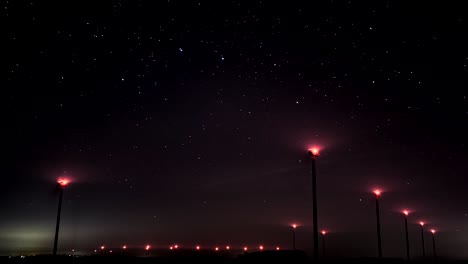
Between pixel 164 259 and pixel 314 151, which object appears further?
pixel 314 151

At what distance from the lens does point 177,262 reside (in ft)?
45.3

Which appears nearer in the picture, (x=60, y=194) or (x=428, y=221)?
(x=60, y=194)

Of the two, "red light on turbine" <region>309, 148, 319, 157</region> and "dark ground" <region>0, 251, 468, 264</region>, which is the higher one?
"red light on turbine" <region>309, 148, 319, 157</region>

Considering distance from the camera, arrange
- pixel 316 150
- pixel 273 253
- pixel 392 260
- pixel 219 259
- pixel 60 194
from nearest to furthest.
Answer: pixel 219 259 < pixel 273 253 < pixel 392 260 < pixel 316 150 < pixel 60 194

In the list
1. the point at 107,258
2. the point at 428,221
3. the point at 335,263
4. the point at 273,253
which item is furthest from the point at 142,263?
the point at 428,221

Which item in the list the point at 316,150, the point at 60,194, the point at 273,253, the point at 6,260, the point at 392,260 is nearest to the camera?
the point at 6,260

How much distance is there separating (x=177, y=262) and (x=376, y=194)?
84.2 feet

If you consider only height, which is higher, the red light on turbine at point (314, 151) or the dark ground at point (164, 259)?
the red light on turbine at point (314, 151)

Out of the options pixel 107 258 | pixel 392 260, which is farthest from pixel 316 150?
pixel 107 258

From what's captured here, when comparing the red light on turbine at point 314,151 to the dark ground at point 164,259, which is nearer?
the dark ground at point 164,259

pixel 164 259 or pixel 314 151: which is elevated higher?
pixel 314 151

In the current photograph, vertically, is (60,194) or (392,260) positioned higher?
(60,194)

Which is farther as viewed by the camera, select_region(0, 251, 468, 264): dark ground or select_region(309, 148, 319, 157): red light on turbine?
select_region(309, 148, 319, 157): red light on turbine

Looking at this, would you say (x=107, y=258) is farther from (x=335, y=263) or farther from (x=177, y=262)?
(x=335, y=263)
